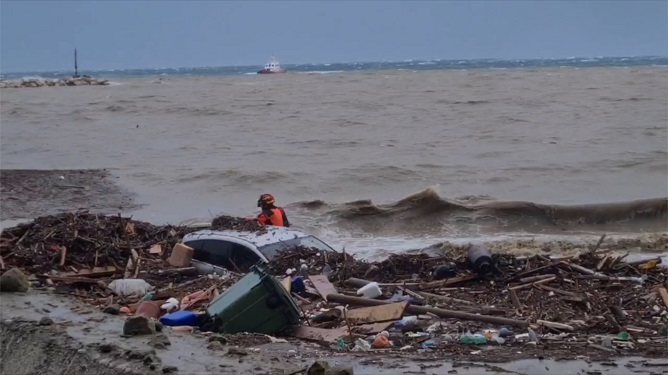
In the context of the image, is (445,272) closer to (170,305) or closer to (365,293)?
(365,293)

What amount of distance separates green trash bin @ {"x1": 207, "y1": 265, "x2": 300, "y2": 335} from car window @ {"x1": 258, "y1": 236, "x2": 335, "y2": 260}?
3.40m

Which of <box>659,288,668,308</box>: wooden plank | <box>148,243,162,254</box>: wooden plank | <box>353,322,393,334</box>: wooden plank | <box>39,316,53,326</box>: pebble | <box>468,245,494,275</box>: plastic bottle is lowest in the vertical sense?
<box>148,243,162,254</box>: wooden plank

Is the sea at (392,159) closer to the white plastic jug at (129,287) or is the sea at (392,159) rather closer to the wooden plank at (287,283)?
the wooden plank at (287,283)

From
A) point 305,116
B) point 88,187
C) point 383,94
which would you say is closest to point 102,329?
point 88,187

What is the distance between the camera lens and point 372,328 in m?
9.16

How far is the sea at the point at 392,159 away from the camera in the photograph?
21.8m

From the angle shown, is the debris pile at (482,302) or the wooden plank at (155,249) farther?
the wooden plank at (155,249)

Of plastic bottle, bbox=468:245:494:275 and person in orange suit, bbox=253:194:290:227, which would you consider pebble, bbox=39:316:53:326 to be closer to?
plastic bottle, bbox=468:245:494:275

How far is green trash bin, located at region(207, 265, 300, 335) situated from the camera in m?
9.01

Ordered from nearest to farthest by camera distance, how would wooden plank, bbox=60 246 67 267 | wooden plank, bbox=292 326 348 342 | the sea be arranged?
wooden plank, bbox=292 326 348 342, wooden plank, bbox=60 246 67 267, the sea

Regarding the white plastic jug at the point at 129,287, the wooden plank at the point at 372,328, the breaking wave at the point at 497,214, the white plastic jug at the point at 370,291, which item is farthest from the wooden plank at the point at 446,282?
the breaking wave at the point at 497,214

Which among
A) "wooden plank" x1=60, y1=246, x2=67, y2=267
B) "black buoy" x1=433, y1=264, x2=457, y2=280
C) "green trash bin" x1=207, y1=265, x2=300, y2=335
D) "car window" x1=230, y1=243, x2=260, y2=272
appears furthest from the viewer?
"car window" x1=230, y1=243, x2=260, y2=272

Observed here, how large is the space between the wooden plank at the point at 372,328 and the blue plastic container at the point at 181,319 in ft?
5.53

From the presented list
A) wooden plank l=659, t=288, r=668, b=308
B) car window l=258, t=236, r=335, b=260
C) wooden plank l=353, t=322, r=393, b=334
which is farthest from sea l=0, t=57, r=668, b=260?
wooden plank l=353, t=322, r=393, b=334
